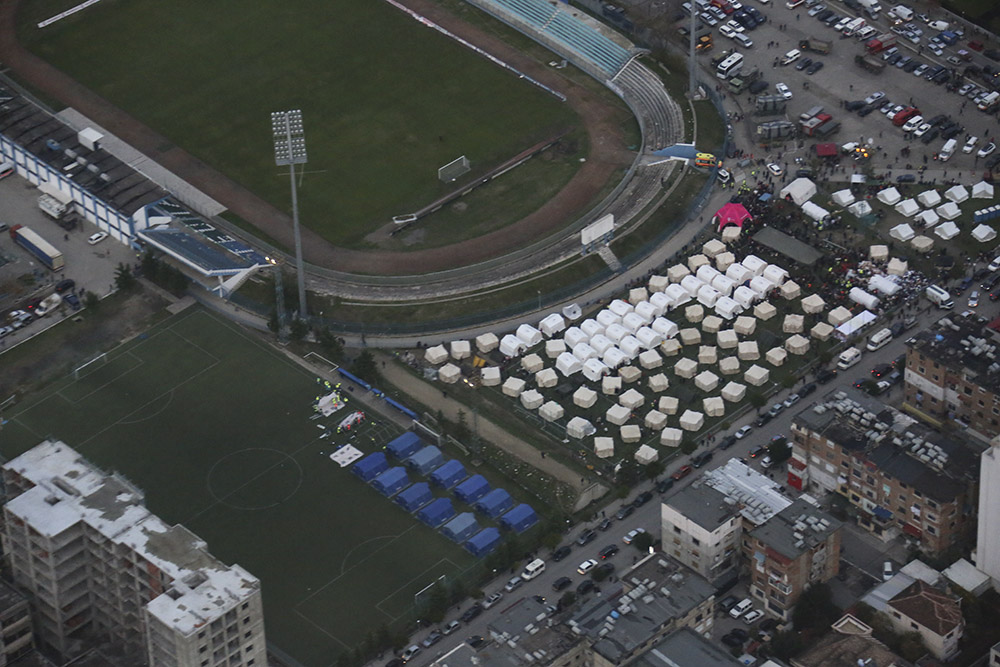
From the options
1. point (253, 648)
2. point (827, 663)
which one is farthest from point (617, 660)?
point (253, 648)

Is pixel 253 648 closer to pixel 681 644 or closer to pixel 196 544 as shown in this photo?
pixel 196 544

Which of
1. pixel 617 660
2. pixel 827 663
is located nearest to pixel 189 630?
pixel 617 660

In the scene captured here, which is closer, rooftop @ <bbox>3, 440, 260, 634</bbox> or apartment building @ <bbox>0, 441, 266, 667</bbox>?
apartment building @ <bbox>0, 441, 266, 667</bbox>

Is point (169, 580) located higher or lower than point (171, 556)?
lower

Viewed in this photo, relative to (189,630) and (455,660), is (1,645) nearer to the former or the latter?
(189,630)

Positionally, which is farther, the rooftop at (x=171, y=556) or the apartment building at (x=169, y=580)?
the rooftop at (x=171, y=556)

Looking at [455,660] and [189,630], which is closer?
[189,630]

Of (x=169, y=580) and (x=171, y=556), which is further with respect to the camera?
(x=171, y=556)

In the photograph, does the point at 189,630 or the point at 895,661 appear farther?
the point at 895,661
